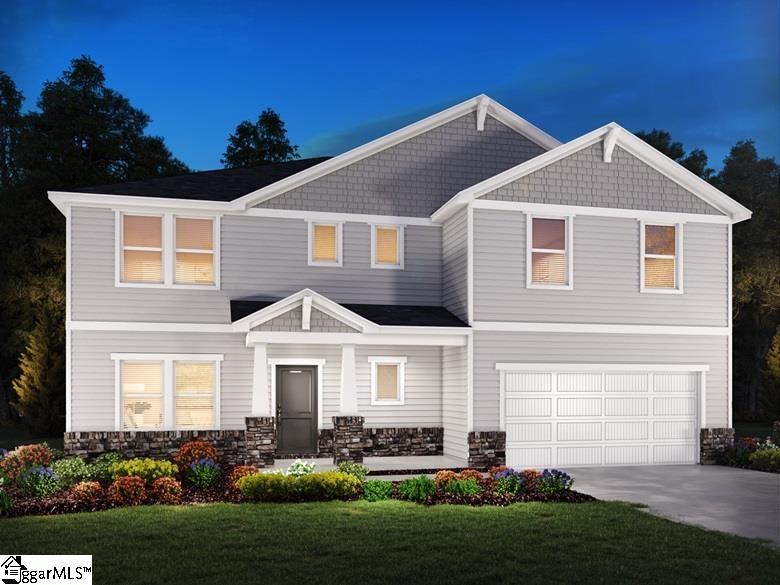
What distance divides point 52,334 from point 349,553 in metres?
21.2

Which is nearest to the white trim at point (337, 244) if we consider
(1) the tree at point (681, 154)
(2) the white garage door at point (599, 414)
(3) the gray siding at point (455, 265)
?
(3) the gray siding at point (455, 265)

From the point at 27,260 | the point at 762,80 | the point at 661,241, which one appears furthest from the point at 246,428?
the point at 27,260

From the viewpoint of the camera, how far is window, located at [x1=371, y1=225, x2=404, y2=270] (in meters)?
19.0

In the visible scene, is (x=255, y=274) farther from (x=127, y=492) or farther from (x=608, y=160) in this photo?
(x=608, y=160)

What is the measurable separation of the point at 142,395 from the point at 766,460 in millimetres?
13924

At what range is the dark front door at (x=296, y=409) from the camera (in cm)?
1803

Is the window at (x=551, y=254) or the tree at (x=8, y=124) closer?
the window at (x=551, y=254)

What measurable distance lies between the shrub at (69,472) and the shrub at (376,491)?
5087mm

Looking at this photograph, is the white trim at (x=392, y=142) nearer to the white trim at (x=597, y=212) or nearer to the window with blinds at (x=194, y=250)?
the window with blinds at (x=194, y=250)

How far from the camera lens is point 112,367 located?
55.5 feet

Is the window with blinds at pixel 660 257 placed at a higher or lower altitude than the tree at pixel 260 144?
lower

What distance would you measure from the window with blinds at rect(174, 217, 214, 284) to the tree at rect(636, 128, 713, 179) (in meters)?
26.1

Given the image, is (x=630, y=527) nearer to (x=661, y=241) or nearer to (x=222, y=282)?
(x=661, y=241)

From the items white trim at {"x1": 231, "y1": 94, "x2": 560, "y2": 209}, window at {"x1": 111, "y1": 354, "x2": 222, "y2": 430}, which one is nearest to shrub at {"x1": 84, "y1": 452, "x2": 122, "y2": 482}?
window at {"x1": 111, "y1": 354, "x2": 222, "y2": 430}
